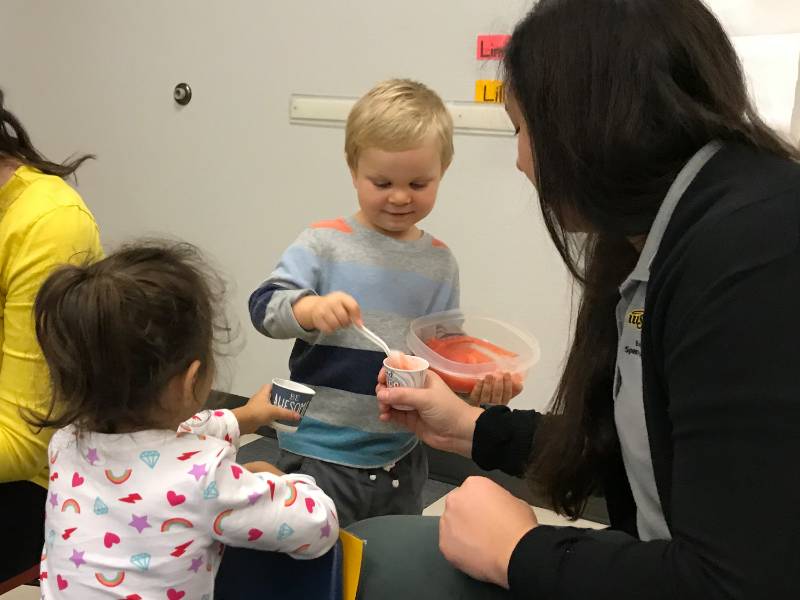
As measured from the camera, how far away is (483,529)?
3.23 feet

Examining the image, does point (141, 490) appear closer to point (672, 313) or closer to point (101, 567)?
point (101, 567)

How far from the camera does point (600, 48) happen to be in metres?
0.88

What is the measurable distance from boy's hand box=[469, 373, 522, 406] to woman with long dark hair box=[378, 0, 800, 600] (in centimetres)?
36

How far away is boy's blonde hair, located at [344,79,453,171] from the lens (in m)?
1.53

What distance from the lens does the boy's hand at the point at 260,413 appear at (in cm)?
134

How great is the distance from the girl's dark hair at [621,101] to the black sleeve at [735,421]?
15 cm

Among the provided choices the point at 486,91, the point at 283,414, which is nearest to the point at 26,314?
the point at 283,414

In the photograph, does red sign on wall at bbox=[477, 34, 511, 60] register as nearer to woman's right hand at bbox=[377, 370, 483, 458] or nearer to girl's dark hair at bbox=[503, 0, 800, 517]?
woman's right hand at bbox=[377, 370, 483, 458]

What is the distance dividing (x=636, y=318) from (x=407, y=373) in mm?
509

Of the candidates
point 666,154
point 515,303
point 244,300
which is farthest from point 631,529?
point 244,300

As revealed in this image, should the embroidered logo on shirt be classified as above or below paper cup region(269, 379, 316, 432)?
above

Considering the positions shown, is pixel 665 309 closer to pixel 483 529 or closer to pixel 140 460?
pixel 483 529

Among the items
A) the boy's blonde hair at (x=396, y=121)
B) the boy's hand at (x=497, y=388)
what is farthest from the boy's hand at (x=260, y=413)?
the boy's blonde hair at (x=396, y=121)

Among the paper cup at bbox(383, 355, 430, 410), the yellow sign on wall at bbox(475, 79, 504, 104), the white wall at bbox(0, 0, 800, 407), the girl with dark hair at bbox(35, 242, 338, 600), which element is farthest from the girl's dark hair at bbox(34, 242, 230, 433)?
the yellow sign on wall at bbox(475, 79, 504, 104)
